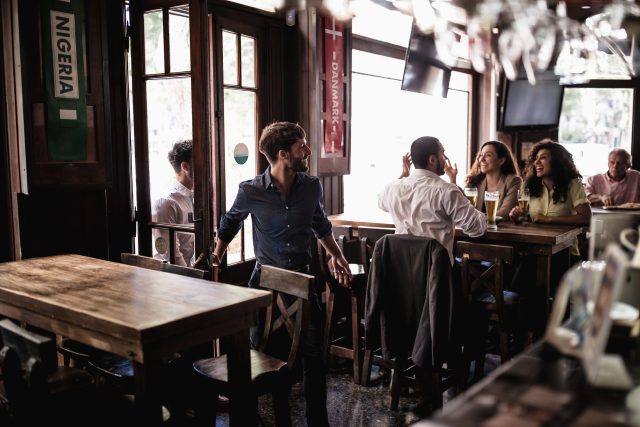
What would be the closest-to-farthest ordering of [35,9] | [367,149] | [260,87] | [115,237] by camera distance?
[35,9] → [115,237] → [260,87] → [367,149]

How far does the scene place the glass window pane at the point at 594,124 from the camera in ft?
26.0

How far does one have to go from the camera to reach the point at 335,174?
519 centimetres

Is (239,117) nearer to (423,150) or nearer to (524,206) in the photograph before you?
(423,150)

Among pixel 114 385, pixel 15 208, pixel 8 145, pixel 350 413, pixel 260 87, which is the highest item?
pixel 260 87

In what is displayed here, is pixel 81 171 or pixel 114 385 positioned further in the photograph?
pixel 81 171

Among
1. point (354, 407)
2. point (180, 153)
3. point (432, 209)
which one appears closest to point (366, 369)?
point (354, 407)

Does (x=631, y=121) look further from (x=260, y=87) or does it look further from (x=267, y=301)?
(x=267, y=301)

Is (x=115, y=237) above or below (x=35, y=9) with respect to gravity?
below

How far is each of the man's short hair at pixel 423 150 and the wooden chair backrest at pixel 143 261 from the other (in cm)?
147

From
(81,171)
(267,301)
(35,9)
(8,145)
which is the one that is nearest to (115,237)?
(81,171)

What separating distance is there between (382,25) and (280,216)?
3360mm

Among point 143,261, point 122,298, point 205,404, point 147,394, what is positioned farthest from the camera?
point 143,261

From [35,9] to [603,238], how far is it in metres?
3.01

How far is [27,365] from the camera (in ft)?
6.21
